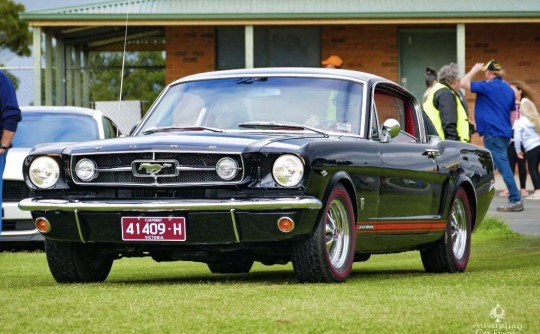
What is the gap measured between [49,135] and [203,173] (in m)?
6.80

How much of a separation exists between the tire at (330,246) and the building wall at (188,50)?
19.6 m

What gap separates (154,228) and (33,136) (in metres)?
6.78

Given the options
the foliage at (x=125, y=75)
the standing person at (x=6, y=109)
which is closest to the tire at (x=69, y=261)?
the standing person at (x=6, y=109)

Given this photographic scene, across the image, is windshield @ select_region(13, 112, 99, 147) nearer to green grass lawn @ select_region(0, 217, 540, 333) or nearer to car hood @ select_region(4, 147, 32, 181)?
car hood @ select_region(4, 147, 32, 181)

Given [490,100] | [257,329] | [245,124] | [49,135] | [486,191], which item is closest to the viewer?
[257,329]

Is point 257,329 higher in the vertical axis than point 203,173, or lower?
lower

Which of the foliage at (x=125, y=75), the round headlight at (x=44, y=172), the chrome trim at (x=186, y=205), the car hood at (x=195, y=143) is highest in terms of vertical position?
the foliage at (x=125, y=75)

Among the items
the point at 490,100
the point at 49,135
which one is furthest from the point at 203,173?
the point at 490,100

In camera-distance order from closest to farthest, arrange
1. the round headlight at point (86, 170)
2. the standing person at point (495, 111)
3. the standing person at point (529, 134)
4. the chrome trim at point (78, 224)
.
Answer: the chrome trim at point (78, 224)
the round headlight at point (86, 170)
the standing person at point (495, 111)
the standing person at point (529, 134)

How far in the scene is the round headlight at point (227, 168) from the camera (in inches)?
327

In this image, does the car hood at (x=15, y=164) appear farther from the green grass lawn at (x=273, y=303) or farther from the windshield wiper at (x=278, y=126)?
the windshield wiper at (x=278, y=126)

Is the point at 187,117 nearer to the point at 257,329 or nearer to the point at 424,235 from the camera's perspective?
the point at 424,235

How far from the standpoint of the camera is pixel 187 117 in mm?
9719

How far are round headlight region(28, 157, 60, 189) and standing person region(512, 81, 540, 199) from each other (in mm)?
13262
